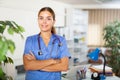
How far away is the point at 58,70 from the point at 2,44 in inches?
46.9

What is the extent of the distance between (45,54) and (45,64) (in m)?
0.11

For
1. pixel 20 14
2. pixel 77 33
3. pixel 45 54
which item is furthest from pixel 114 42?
pixel 45 54

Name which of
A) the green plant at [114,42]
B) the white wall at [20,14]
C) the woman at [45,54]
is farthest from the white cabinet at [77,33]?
the woman at [45,54]

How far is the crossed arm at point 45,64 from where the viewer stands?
2.07 meters

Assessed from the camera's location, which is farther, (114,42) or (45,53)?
(114,42)

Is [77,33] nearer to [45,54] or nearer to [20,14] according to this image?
[20,14]

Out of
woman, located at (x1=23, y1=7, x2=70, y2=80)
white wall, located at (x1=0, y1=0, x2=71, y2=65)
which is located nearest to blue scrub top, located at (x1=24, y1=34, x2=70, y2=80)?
woman, located at (x1=23, y1=7, x2=70, y2=80)

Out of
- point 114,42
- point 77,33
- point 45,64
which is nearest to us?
point 45,64

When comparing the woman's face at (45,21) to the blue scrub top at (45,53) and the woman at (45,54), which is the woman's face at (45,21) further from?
the blue scrub top at (45,53)

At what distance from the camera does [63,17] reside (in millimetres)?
7445

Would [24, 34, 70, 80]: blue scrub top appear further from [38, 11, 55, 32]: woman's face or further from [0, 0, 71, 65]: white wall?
[0, 0, 71, 65]: white wall

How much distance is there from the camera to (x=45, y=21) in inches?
82.8

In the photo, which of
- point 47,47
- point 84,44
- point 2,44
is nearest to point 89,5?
point 84,44

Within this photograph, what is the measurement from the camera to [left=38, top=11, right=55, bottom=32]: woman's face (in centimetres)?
210
